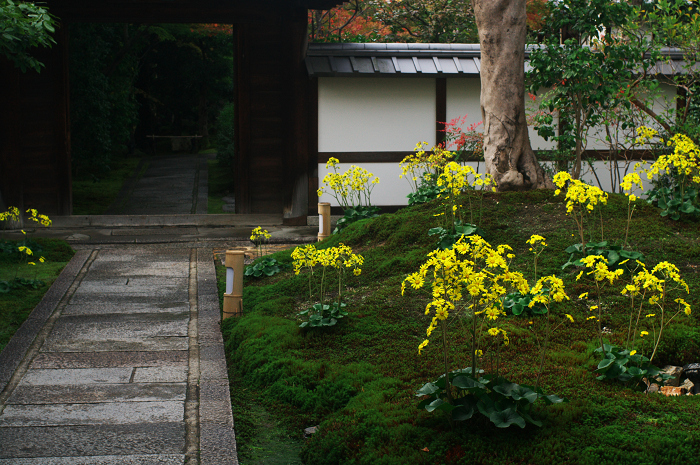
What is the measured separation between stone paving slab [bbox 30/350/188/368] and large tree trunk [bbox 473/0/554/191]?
461 cm

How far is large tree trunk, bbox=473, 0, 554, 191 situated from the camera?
803 cm

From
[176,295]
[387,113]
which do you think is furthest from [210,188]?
[176,295]

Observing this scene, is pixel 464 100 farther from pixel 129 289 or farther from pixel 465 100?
pixel 129 289

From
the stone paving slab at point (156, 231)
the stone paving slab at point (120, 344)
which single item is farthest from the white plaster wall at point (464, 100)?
the stone paving slab at point (120, 344)

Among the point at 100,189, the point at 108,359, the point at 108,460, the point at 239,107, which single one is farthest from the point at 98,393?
the point at 100,189

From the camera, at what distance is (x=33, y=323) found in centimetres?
616

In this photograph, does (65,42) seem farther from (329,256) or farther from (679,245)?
(679,245)

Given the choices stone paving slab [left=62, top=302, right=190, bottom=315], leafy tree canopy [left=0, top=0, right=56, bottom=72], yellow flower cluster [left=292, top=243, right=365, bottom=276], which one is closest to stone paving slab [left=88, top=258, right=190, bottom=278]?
stone paving slab [left=62, top=302, right=190, bottom=315]

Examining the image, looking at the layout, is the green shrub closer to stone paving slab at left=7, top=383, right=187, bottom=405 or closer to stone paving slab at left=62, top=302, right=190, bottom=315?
stone paving slab at left=62, top=302, right=190, bottom=315

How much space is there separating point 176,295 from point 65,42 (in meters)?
6.82

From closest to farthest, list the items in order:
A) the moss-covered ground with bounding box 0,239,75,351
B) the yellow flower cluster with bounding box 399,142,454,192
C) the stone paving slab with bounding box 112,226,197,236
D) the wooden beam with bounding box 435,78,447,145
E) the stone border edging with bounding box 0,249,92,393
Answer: the stone border edging with bounding box 0,249,92,393 → the moss-covered ground with bounding box 0,239,75,351 → the yellow flower cluster with bounding box 399,142,454,192 → the stone paving slab with bounding box 112,226,197,236 → the wooden beam with bounding box 435,78,447,145

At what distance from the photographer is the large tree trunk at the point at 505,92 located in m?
8.03

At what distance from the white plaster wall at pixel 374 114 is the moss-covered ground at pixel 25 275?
191 inches

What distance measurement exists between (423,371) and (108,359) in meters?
2.51
